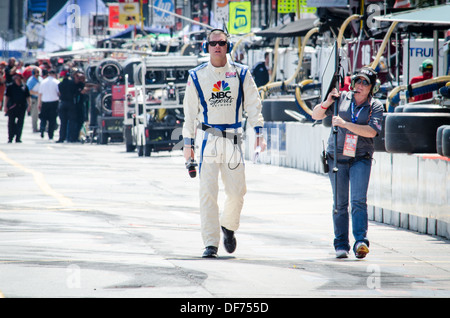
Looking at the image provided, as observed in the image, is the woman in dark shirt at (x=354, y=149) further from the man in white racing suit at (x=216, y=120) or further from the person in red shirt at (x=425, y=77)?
the person in red shirt at (x=425, y=77)

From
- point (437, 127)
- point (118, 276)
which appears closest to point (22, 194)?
point (437, 127)

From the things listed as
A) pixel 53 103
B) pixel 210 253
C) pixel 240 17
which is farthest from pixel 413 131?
pixel 53 103

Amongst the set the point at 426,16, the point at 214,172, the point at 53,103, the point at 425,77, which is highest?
the point at 426,16

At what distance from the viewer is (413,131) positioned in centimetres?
1209

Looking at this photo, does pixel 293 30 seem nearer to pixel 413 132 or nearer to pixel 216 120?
pixel 413 132

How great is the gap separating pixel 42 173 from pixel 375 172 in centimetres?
853

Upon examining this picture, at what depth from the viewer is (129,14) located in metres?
43.0

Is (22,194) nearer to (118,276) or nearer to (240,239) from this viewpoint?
(240,239)

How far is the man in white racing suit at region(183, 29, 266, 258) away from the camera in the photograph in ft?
29.6

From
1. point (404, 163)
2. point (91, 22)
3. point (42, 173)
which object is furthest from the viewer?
point (91, 22)

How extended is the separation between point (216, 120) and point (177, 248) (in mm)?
1412

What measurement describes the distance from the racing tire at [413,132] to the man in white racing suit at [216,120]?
3.48 m

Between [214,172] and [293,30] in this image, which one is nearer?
[214,172]

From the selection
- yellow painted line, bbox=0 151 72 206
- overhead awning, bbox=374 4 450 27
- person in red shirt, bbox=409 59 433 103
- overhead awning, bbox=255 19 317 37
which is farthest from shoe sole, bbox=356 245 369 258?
overhead awning, bbox=255 19 317 37
